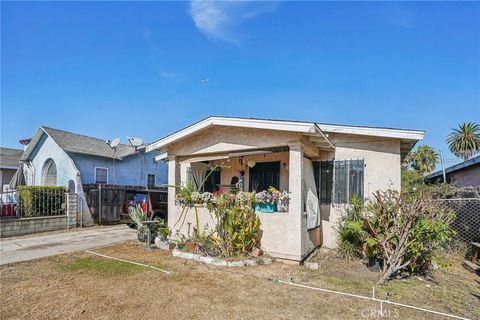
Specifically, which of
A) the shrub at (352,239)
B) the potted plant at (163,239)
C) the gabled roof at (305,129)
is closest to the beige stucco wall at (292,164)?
the potted plant at (163,239)

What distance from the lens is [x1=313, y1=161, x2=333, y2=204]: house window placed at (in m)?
9.60

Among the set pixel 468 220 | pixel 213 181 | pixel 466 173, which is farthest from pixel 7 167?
pixel 466 173

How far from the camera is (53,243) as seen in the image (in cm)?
1120

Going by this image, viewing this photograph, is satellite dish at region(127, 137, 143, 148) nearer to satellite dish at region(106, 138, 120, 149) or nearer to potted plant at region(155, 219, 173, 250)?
satellite dish at region(106, 138, 120, 149)

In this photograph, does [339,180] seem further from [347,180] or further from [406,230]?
[406,230]

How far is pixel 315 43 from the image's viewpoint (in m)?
12.9

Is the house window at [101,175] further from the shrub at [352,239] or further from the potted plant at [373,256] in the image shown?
the potted plant at [373,256]

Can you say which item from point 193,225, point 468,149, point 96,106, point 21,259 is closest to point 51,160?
point 96,106

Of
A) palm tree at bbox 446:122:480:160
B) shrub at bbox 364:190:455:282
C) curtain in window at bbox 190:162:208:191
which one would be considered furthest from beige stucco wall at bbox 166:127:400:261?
palm tree at bbox 446:122:480:160

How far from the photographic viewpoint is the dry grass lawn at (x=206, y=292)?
4676mm

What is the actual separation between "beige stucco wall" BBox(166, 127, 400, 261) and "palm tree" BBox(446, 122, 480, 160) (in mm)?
34024

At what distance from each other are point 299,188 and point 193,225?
3.89 meters

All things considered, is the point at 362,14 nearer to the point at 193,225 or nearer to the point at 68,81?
the point at 193,225

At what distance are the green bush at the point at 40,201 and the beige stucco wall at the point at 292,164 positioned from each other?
8.98 m
